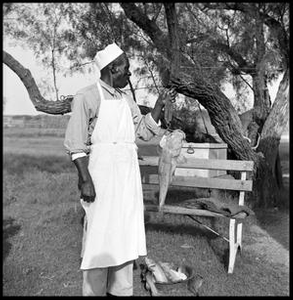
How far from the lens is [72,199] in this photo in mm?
7160

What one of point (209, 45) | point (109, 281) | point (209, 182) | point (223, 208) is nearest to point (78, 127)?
point (109, 281)

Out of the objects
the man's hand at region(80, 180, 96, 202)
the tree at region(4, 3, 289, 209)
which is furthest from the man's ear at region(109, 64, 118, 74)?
the tree at region(4, 3, 289, 209)

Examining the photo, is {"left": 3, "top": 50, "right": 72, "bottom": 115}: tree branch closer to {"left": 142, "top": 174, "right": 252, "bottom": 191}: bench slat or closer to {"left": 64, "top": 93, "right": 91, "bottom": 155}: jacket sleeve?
{"left": 142, "top": 174, "right": 252, "bottom": 191}: bench slat

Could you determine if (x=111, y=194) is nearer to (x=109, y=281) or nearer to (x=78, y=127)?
(x=78, y=127)

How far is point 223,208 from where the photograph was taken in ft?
12.8

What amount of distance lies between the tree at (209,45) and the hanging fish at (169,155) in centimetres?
197

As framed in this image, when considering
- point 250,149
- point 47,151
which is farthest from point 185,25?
point 47,151

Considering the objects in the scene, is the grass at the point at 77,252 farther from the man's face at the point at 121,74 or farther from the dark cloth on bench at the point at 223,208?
the man's face at the point at 121,74

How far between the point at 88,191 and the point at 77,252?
6.66ft

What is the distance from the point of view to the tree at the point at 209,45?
581cm

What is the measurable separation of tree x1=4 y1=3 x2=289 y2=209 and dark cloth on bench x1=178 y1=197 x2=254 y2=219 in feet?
6.13

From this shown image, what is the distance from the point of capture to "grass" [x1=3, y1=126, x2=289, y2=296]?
3502 mm

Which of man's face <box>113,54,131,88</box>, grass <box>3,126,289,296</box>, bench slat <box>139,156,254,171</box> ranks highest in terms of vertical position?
man's face <box>113,54,131,88</box>

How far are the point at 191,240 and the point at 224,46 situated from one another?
3.71 metres
